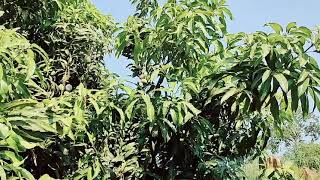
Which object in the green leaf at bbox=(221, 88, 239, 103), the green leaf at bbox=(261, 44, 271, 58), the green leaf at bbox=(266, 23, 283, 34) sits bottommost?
the green leaf at bbox=(221, 88, 239, 103)

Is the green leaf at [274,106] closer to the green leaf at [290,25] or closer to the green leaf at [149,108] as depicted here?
the green leaf at [290,25]

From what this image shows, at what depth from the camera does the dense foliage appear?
6.45ft

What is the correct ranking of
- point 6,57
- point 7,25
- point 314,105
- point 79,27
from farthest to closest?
point 79,27, point 7,25, point 314,105, point 6,57

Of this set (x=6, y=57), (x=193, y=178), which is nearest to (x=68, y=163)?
(x=193, y=178)

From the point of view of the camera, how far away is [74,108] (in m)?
2.04

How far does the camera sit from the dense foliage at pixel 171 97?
1965 millimetres

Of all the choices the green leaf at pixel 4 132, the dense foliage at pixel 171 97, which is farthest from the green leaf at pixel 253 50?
the green leaf at pixel 4 132

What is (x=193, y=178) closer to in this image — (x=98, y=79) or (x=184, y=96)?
(x=184, y=96)

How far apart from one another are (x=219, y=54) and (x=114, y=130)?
0.57 meters

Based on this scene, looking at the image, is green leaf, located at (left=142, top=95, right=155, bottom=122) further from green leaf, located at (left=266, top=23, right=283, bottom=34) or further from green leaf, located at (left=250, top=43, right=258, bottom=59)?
green leaf, located at (left=266, top=23, right=283, bottom=34)

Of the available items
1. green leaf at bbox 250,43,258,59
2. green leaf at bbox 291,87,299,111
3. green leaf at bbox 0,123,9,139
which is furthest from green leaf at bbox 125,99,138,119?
green leaf at bbox 0,123,9,139

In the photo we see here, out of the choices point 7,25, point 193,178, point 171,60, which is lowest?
point 193,178

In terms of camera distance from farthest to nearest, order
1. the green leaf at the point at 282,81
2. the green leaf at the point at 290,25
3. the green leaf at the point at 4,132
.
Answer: the green leaf at the point at 290,25, the green leaf at the point at 282,81, the green leaf at the point at 4,132

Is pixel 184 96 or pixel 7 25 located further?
pixel 7 25
